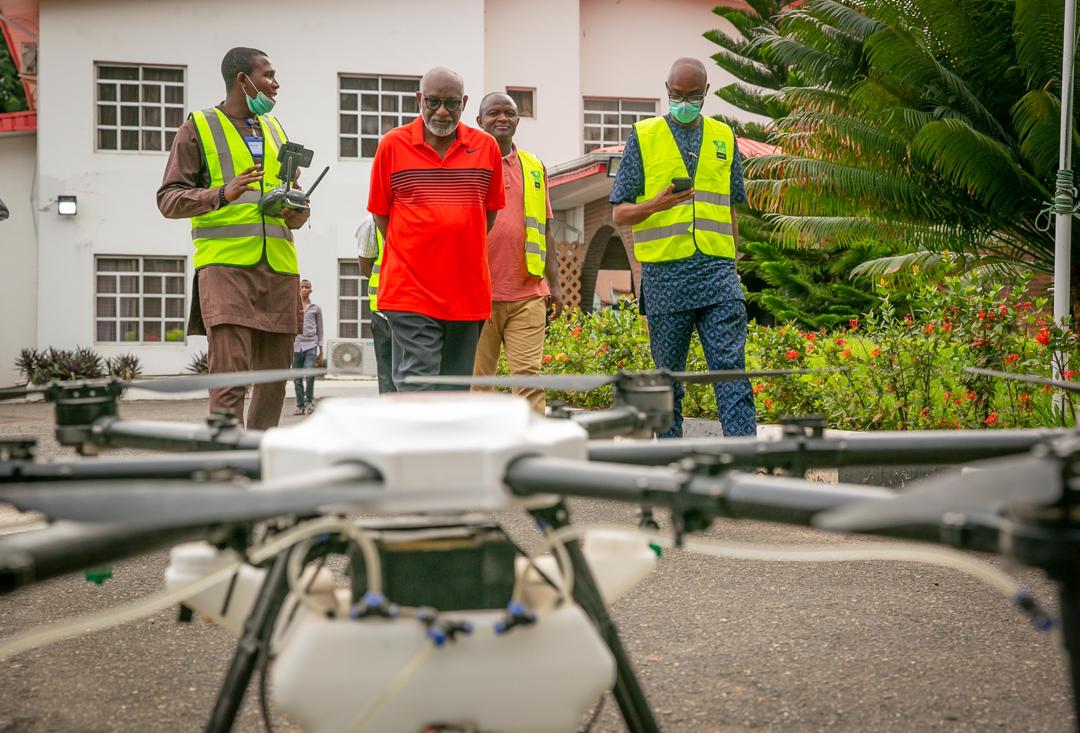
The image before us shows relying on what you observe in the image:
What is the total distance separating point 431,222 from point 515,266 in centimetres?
155

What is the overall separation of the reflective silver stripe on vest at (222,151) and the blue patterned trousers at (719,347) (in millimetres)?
2390

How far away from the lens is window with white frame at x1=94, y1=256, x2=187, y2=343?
68.6 ft

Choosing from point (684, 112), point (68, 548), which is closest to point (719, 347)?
point (684, 112)

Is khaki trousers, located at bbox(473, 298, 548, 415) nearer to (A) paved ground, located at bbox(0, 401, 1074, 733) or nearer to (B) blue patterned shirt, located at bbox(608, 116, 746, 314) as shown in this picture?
(B) blue patterned shirt, located at bbox(608, 116, 746, 314)

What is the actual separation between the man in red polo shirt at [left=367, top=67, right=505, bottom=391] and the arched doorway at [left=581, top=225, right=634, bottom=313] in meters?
14.4

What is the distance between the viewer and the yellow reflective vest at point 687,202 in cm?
639

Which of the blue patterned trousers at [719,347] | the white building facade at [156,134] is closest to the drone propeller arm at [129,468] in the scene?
the blue patterned trousers at [719,347]

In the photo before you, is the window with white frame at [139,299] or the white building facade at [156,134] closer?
the white building facade at [156,134]

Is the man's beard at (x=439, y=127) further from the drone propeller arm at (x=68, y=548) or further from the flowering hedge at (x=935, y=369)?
the drone propeller arm at (x=68, y=548)

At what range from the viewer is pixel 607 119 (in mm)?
24969

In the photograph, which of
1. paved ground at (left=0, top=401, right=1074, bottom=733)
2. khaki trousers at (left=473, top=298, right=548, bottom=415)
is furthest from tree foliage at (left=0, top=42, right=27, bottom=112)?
paved ground at (left=0, top=401, right=1074, bottom=733)

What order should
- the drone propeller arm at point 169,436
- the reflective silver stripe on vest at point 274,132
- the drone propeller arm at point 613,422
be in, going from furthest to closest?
1. the reflective silver stripe on vest at point 274,132
2. the drone propeller arm at point 613,422
3. the drone propeller arm at point 169,436

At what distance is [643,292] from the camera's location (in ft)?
21.8

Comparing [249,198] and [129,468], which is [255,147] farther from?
[129,468]
